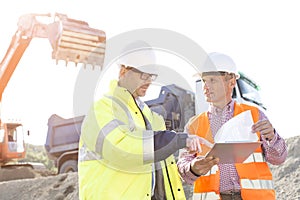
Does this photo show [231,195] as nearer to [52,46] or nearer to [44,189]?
[52,46]

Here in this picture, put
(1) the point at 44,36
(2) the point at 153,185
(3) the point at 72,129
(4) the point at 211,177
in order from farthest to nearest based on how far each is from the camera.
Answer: (3) the point at 72,129 → (1) the point at 44,36 → (4) the point at 211,177 → (2) the point at 153,185

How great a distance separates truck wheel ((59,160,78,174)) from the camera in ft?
44.5

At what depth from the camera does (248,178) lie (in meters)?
3.11

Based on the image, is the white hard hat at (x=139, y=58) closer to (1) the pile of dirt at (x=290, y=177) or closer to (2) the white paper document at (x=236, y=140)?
(2) the white paper document at (x=236, y=140)

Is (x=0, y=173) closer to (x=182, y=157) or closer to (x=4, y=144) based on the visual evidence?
(x=4, y=144)

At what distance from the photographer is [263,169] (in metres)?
3.16

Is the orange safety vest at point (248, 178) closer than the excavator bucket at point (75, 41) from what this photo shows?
Yes

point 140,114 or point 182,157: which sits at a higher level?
point 140,114

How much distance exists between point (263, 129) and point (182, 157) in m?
0.64

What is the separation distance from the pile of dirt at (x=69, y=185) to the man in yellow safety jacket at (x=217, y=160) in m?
5.54

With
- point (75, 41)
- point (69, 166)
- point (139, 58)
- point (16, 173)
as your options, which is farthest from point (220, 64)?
point (16, 173)

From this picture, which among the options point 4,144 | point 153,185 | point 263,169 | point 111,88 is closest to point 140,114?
point 111,88

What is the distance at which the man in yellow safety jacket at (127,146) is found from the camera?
8.83 feet

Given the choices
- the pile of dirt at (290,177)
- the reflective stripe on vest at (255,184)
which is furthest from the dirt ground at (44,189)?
→ the reflective stripe on vest at (255,184)
